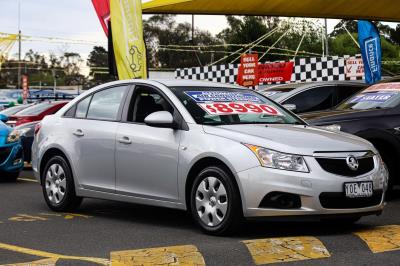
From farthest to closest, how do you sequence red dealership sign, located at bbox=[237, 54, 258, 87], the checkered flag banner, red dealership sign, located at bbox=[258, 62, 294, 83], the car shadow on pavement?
red dealership sign, located at bbox=[258, 62, 294, 83], red dealership sign, located at bbox=[237, 54, 258, 87], the checkered flag banner, the car shadow on pavement

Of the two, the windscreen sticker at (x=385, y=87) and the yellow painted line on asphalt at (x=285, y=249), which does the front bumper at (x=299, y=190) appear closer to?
the yellow painted line on asphalt at (x=285, y=249)

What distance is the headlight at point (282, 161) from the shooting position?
560 cm

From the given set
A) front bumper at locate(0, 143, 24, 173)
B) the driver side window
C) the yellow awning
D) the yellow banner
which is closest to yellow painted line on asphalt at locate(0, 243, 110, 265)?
the driver side window

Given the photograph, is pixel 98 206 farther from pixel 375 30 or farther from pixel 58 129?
pixel 375 30

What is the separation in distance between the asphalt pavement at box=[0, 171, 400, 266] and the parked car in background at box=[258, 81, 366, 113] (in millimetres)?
3445

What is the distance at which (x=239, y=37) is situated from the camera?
63969mm

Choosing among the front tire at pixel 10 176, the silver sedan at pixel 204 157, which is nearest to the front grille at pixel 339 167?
the silver sedan at pixel 204 157

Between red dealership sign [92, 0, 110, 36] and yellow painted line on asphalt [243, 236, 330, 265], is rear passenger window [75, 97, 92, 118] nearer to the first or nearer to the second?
yellow painted line on asphalt [243, 236, 330, 265]

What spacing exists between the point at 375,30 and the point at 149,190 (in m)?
9.89

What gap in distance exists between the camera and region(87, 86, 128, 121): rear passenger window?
23.8 feet

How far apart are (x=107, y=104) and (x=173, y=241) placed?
2.17 m

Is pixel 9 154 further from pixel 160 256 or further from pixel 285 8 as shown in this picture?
pixel 160 256

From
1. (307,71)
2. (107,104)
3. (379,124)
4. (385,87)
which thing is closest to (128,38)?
(107,104)

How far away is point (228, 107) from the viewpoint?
656 centimetres
